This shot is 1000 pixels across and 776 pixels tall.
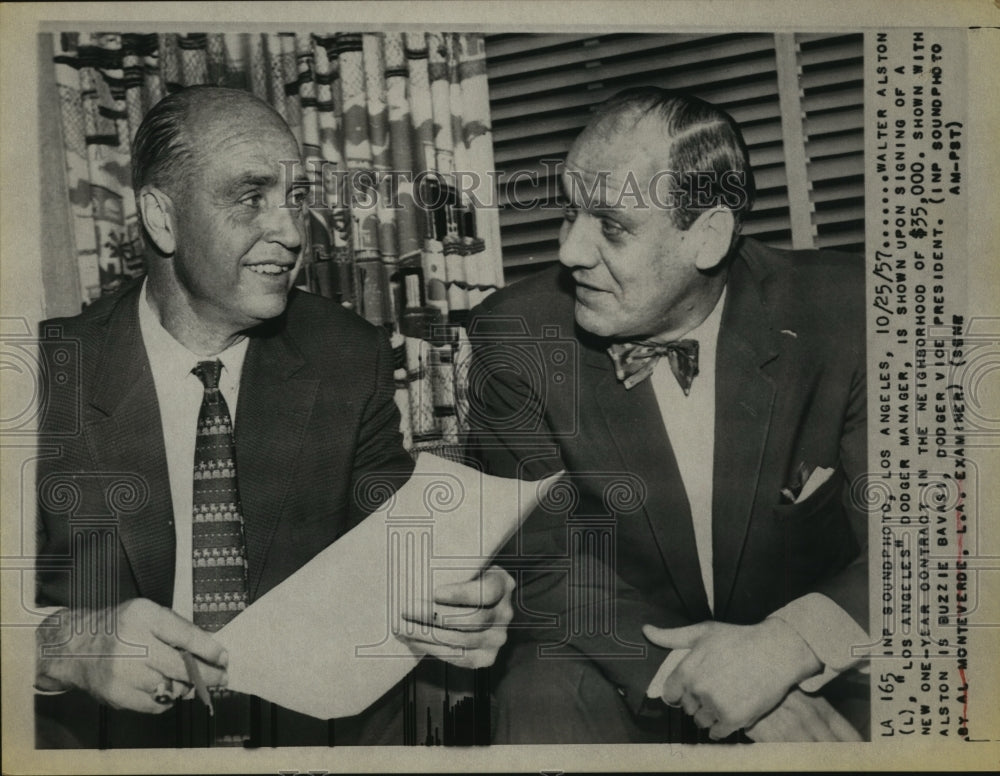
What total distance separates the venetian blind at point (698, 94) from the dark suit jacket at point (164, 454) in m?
0.56

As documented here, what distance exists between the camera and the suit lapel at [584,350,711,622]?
9.45 feet

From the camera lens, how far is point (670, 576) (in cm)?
289

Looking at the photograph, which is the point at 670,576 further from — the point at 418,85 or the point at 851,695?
the point at 418,85

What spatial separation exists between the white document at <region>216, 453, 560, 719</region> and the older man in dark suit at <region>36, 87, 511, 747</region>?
39 mm

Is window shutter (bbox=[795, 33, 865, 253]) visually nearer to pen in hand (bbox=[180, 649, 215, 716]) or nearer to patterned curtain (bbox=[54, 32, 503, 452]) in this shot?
patterned curtain (bbox=[54, 32, 503, 452])

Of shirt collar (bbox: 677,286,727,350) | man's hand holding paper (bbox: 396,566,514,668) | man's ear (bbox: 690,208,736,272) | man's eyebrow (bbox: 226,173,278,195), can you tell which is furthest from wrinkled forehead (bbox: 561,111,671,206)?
man's hand holding paper (bbox: 396,566,514,668)

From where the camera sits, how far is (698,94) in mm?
2916

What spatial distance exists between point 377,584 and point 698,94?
61.4 inches

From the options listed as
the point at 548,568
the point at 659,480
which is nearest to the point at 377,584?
the point at 548,568

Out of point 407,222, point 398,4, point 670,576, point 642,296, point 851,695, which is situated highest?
point 398,4

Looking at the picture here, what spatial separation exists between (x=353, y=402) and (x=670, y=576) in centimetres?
95

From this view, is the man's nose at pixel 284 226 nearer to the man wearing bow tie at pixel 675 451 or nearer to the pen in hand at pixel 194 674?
the man wearing bow tie at pixel 675 451

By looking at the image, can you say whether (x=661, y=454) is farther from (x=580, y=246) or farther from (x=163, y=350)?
(x=163, y=350)

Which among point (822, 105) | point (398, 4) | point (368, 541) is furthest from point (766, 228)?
point (368, 541)
